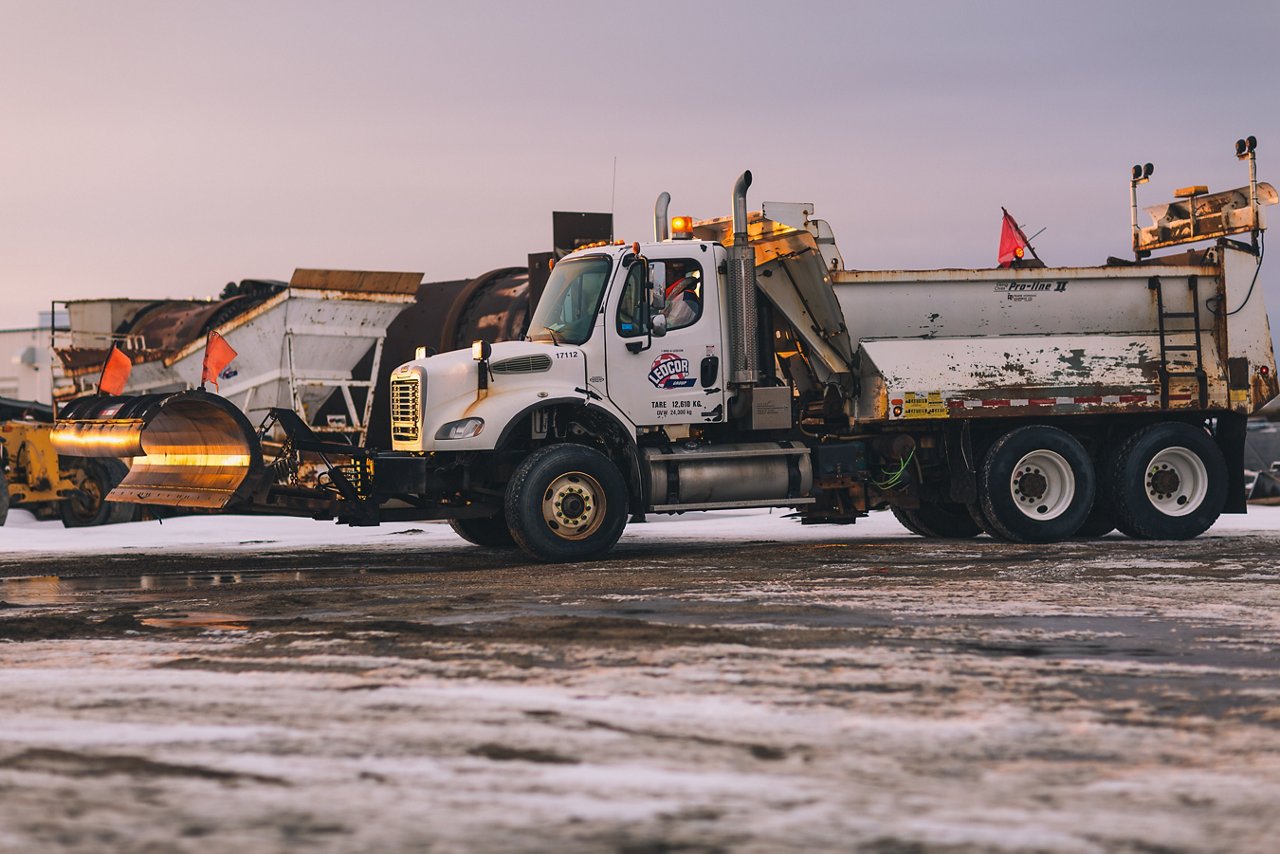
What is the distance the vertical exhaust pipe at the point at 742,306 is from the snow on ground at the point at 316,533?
249 centimetres

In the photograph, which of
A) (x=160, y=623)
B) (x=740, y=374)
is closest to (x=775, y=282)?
(x=740, y=374)

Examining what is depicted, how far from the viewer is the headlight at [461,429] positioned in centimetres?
1196

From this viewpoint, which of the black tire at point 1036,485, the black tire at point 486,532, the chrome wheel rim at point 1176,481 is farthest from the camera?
the black tire at point 486,532

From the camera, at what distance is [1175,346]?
14086 mm

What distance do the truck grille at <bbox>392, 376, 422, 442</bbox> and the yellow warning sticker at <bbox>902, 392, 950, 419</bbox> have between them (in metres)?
Answer: 4.43

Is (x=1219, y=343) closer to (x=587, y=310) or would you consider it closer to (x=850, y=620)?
(x=587, y=310)

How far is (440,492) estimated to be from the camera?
12.4 meters

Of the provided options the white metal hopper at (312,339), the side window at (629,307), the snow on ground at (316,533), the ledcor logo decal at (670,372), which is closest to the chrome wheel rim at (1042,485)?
the snow on ground at (316,533)

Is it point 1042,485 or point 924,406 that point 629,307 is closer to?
point 924,406

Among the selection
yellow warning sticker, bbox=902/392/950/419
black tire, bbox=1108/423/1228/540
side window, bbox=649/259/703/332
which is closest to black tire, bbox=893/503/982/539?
black tire, bbox=1108/423/1228/540

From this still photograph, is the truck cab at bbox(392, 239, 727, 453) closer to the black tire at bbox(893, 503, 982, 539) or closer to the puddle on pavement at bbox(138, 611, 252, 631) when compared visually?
the black tire at bbox(893, 503, 982, 539)

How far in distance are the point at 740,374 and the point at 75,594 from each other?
577 centimetres

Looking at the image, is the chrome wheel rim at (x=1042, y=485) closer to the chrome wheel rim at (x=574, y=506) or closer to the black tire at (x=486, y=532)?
the chrome wheel rim at (x=574, y=506)

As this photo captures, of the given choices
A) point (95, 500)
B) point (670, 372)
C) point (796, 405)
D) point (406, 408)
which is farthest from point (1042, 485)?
point (95, 500)
